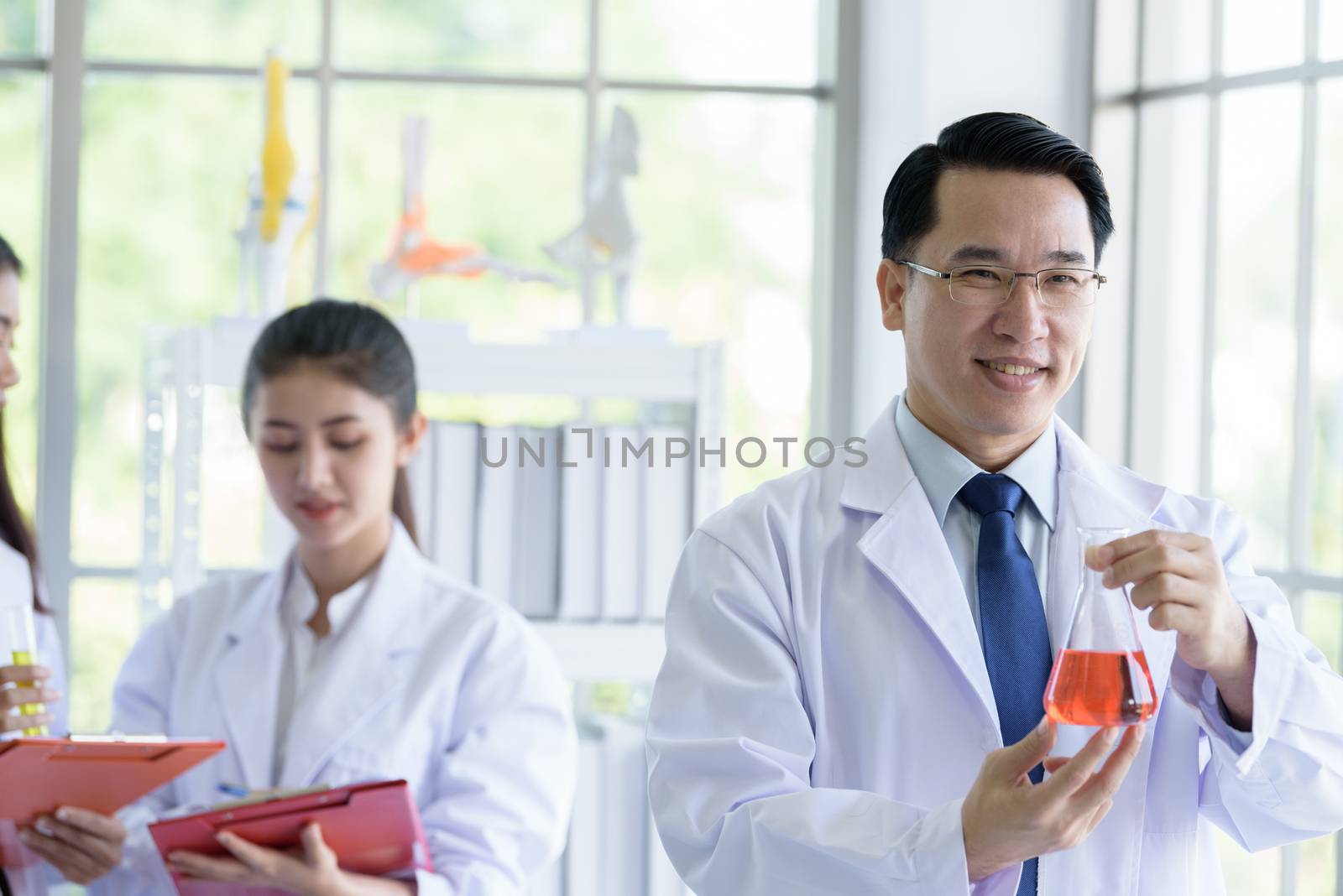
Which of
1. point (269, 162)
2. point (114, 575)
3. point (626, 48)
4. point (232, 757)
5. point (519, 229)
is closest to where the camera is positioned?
point (232, 757)

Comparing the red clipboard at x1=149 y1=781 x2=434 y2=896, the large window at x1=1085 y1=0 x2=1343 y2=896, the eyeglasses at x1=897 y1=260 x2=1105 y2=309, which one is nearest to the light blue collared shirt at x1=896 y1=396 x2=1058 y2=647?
the eyeglasses at x1=897 y1=260 x2=1105 y2=309

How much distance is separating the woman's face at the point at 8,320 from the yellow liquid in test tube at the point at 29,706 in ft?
1.61

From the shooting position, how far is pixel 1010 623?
53.4 inches

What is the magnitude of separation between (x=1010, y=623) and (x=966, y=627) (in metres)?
0.05

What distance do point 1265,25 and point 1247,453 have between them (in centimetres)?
74

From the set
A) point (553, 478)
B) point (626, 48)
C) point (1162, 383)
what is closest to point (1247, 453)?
point (1162, 383)

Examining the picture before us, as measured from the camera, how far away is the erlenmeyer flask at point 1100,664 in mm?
1091

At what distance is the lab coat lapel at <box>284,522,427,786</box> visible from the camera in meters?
1.85

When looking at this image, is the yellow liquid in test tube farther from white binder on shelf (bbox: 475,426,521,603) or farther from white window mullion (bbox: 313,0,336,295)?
white window mullion (bbox: 313,0,336,295)

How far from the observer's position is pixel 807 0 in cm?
295

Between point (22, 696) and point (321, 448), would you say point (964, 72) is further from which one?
point (22, 696)

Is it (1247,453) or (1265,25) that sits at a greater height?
(1265,25)

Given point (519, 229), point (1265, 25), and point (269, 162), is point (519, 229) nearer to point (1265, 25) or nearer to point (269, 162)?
point (269, 162)

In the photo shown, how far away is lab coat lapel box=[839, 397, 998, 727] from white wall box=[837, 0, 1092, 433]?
3.83ft
